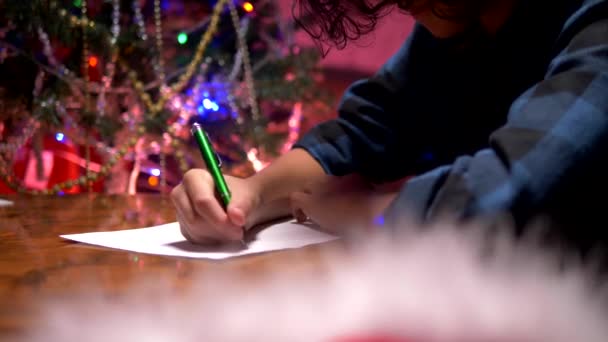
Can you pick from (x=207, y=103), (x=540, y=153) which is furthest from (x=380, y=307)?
(x=207, y=103)

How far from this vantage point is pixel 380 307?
244mm

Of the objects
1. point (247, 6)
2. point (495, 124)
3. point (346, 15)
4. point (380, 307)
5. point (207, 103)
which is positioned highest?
point (247, 6)

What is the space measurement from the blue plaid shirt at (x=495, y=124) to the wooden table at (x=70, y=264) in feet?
0.39

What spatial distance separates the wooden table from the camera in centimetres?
30

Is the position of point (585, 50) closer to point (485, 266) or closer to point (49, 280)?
point (485, 266)

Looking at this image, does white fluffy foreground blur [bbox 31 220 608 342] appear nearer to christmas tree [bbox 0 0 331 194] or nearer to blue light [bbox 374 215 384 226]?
blue light [bbox 374 215 384 226]

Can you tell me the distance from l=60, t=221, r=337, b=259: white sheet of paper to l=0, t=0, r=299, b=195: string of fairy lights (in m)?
0.99

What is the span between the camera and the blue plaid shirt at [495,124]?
1.22ft

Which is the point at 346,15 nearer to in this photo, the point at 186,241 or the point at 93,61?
the point at 186,241

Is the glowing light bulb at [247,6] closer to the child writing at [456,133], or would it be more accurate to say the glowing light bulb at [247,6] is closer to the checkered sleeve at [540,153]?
the child writing at [456,133]

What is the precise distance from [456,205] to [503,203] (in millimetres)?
32

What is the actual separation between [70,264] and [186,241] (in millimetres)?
117

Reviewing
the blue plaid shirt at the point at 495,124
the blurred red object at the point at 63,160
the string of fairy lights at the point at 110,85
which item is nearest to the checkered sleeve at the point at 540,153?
the blue plaid shirt at the point at 495,124

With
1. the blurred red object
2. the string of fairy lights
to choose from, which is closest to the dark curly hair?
the string of fairy lights
